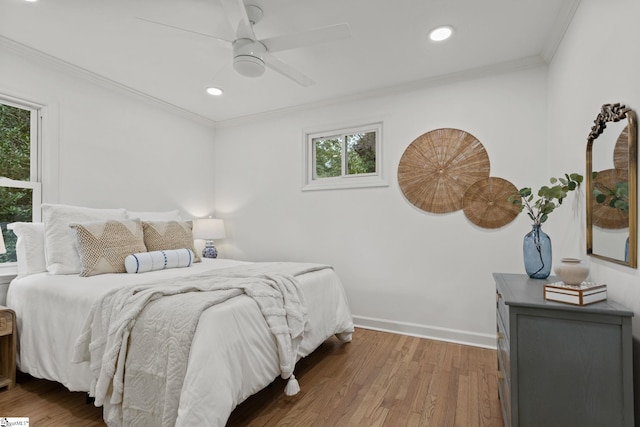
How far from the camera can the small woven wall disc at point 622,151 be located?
4.40ft

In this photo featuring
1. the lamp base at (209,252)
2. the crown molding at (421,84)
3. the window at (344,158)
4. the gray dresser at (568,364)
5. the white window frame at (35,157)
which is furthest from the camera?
Result: the lamp base at (209,252)

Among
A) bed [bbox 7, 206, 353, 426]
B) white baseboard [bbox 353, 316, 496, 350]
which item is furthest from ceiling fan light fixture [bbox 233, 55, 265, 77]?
white baseboard [bbox 353, 316, 496, 350]

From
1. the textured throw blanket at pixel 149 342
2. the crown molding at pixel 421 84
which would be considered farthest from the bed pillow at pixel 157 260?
the crown molding at pixel 421 84

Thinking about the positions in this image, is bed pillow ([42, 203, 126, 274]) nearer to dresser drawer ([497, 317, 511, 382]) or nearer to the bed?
the bed

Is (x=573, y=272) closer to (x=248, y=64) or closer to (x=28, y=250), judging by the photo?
(x=248, y=64)

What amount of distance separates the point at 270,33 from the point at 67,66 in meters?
1.89

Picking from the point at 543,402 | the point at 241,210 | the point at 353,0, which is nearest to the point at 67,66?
the point at 241,210

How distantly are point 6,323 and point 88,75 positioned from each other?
218cm

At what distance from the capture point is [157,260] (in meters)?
2.58

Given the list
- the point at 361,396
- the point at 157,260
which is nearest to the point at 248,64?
the point at 157,260

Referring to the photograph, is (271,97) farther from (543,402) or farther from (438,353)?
(543,402)

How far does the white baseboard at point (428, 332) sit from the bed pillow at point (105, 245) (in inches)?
88.8

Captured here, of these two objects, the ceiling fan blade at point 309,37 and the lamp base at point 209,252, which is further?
the lamp base at point 209,252

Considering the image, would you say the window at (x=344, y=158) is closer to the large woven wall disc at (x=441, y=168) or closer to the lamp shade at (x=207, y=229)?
the large woven wall disc at (x=441, y=168)
